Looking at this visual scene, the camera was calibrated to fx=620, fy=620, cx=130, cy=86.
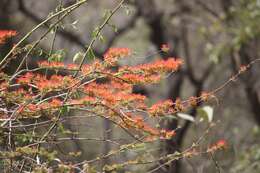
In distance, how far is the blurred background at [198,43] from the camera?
7.66 meters

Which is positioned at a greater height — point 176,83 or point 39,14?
point 39,14

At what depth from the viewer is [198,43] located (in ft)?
37.3

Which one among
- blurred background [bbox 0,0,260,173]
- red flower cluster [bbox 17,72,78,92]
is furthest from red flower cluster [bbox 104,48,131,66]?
blurred background [bbox 0,0,260,173]

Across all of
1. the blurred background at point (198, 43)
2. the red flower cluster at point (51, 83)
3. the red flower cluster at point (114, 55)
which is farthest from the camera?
the blurred background at point (198, 43)

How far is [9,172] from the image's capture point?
10.3 feet

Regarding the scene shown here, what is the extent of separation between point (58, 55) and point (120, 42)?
9118 mm

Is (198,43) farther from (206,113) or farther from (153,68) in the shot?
(153,68)

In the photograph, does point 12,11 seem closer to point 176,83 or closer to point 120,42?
point 176,83

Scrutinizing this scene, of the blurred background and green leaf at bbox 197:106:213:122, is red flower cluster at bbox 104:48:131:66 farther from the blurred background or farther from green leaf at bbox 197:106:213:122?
the blurred background

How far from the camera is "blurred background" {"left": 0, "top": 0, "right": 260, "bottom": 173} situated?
25.1 ft

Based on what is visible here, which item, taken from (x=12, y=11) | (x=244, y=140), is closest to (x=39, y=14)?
(x=12, y=11)

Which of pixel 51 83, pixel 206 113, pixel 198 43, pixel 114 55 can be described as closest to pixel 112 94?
pixel 114 55

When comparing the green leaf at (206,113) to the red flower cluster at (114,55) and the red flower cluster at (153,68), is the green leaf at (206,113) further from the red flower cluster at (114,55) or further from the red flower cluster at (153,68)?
the red flower cluster at (114,55)

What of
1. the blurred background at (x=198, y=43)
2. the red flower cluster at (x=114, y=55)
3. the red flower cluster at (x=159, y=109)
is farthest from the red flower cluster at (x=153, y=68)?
the blurred background at (x=198, y=43)
